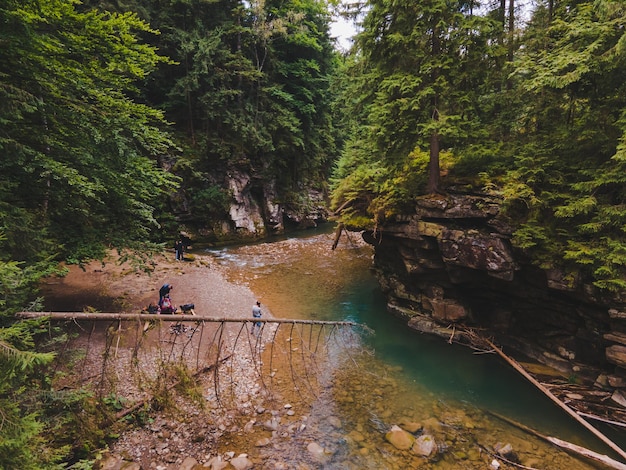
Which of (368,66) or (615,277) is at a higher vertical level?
(368,66)

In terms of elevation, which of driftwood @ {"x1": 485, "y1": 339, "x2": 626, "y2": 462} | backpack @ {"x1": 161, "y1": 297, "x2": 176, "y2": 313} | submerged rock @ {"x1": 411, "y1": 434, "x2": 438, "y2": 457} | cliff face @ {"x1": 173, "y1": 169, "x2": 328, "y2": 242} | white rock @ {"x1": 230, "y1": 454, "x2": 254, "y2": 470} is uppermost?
cliff face @ {"x1": 173, "y1": 169, "x2": 328, "y2": 242}

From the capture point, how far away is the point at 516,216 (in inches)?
438

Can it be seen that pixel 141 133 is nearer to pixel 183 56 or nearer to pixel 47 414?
pixel 47 414

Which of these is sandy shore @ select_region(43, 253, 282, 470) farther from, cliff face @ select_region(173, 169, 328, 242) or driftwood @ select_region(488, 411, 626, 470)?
driftwood @ select_region(488, 411, 626, 470)

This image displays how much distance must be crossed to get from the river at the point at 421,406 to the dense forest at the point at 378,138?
4.47 metres

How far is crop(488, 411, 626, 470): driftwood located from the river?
0.17 metres

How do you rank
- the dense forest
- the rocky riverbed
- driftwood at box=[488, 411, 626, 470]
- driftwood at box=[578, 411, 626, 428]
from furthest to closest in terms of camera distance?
driftwood at box=[578, 411, 626, 428] → the rocky riverbed → driftwood at box=[488, 411, 626, 470] → the dense forest

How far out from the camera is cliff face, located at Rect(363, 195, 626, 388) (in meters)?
9.98

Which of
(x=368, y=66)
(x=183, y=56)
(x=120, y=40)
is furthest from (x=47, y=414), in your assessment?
(x=183, y=56)

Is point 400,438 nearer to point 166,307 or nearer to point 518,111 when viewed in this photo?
point 166,307

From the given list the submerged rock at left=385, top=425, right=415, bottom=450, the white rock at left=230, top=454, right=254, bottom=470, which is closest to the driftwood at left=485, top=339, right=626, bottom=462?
the submerged rock at left=385, top=425, right=415, bottom=450

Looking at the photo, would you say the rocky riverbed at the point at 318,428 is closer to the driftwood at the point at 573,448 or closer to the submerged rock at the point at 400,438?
the submerged rock at the point at 400,438

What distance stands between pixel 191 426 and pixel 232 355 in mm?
3120

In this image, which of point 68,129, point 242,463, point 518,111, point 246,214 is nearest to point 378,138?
point 518,111
